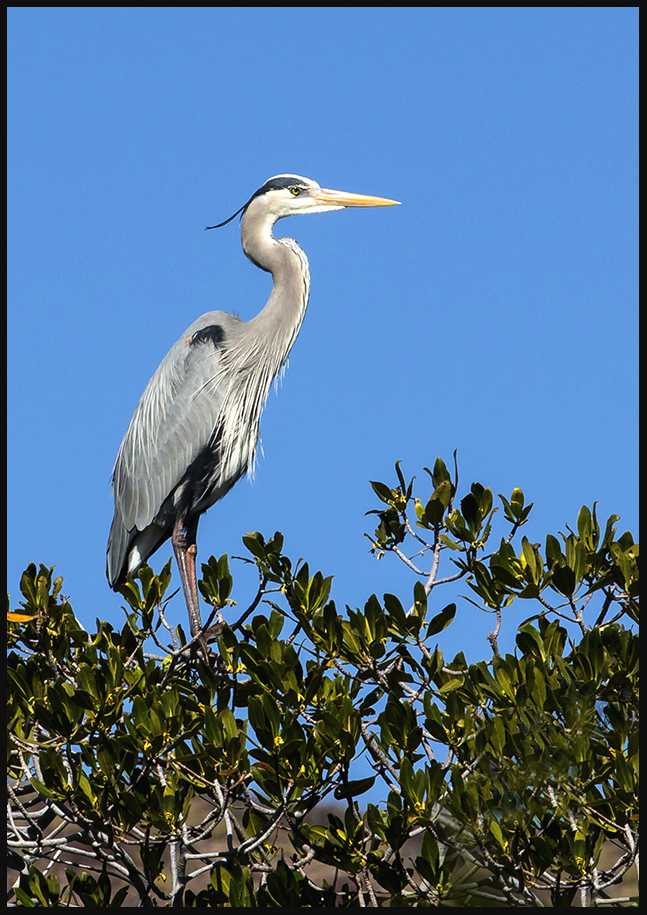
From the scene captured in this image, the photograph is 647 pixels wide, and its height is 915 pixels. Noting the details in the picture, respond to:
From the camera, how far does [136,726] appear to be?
9.71 ft

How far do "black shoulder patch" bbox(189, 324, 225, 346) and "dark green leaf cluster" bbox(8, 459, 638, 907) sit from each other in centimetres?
275

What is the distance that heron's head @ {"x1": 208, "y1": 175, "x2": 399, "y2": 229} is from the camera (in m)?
6.05

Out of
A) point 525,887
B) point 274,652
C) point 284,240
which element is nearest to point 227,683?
point 274,652

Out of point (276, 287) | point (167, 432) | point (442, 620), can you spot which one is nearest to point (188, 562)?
point (167, 432)

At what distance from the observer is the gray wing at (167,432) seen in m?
5.75

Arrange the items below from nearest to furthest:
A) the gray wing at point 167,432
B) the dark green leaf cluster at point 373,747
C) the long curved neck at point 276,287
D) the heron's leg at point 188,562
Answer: the dark green leaf cluster at point 373,747 < the heron's leg at point 188,562 < the gray wing at point 167,432 < the long curved neck at point 276,287

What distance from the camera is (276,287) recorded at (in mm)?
6047

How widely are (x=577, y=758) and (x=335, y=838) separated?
733mm

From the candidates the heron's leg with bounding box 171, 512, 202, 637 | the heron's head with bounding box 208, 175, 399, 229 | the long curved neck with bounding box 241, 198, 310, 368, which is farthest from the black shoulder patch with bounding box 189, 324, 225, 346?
the heron's leg with bounding box 171, 512, 202, 637

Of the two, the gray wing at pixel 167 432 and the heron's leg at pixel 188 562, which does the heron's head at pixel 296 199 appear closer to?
the gray wing at pixel 167 432

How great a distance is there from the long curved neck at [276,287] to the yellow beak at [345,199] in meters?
0.34

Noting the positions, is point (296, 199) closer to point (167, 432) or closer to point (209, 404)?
point (209, 404)

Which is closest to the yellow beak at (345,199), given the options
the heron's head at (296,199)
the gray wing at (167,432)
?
the heron's head at (296,199)

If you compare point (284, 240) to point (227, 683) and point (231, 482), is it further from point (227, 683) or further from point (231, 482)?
point (227, 683)
